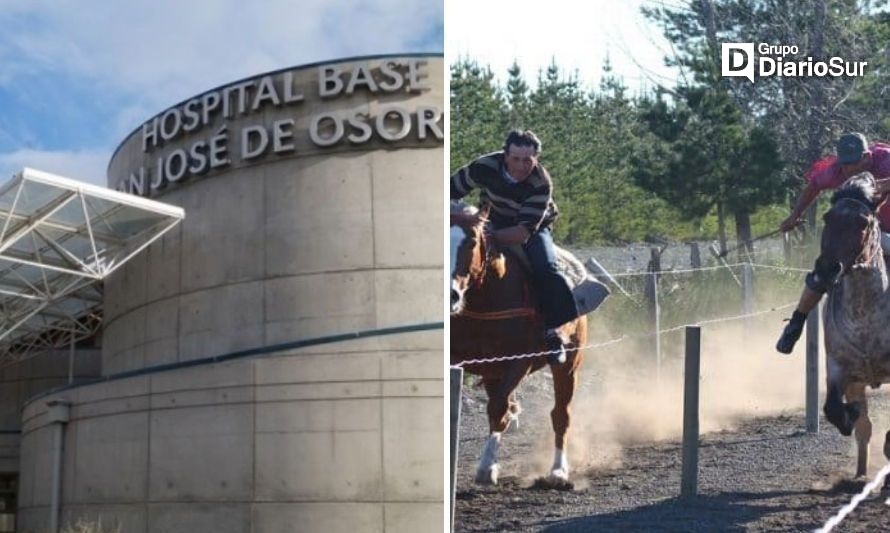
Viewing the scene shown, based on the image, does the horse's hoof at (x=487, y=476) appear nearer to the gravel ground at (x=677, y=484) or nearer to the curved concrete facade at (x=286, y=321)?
the gravel ground at (x=677, y=484)

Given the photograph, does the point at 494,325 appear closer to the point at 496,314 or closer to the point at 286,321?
the point at 496,314

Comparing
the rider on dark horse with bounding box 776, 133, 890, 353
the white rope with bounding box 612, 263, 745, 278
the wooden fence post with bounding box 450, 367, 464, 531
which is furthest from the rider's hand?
the wooden fence post with bounding box 450, 367, 464, 531

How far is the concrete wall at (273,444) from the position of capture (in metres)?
11.1

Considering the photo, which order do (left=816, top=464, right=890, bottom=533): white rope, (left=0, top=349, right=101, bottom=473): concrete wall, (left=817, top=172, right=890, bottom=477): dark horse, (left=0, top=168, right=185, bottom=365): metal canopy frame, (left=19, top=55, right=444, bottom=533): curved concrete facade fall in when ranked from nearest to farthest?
(left=816, top=464, right=890, bottom=533): white rope
(left=817, top=172, right=890, bottom=477): dark horse
(left=19, top=55, right=444, bottom=533): curved concrete facade
(left=0, top=168, right=185, bottom=365): metal canopy frame
(left=0, top=349, right=101, bottom=473): concrete wall

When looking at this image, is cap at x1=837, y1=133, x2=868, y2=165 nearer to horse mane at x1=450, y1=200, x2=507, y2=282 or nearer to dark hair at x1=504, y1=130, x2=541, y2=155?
dark hair at x1=504, y1=130, x2=541, y2=155

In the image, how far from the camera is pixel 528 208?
6688 millimetres

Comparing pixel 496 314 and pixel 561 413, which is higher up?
pixel 496 314

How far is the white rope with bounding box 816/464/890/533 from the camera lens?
604 centimetres

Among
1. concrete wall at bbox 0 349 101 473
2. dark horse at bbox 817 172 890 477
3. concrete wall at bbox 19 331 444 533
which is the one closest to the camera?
dark horse at bbox 817 172 890 477

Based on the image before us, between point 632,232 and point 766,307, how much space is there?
2.66 feet

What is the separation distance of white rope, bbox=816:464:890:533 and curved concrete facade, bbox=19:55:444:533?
4.58 meters

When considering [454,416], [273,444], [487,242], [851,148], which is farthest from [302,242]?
[851,148]

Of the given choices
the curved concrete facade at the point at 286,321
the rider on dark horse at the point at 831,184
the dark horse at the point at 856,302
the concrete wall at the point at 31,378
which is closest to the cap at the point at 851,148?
the rider on dark horse at the point at 831,184

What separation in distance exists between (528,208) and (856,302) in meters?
1.73
